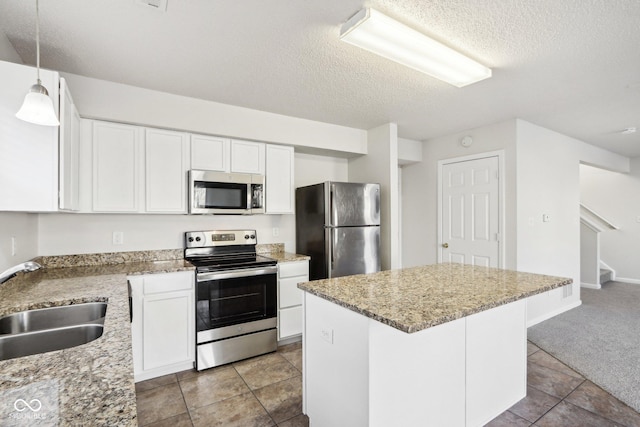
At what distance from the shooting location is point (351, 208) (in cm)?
351

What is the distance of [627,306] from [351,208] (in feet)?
14.2

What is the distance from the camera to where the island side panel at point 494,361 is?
1.83 m

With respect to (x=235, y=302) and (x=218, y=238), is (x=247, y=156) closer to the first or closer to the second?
(x=218, y=238)

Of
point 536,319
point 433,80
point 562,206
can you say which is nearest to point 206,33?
point 433,80

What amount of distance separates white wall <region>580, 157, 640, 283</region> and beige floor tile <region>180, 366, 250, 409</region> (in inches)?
293

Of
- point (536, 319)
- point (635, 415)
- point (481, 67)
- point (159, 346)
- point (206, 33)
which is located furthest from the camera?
point (536, 319)

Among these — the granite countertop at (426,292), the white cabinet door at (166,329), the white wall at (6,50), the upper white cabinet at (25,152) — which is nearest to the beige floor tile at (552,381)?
the granite countertop at (426,292)

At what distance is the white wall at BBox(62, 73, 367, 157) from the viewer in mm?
2574

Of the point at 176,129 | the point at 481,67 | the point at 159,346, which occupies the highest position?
the point at 481,67

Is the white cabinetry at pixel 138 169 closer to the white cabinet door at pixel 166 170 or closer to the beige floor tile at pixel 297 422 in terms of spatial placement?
the white cabinet door at pixel 166 170

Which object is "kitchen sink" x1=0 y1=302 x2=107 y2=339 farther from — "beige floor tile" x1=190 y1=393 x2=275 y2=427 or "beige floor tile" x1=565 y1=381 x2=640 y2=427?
"beige floor tile" x1=565 y1=381 x2=640 y2=427

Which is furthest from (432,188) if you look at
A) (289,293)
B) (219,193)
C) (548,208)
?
(219,193)

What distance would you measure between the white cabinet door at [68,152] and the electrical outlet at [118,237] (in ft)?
1.71

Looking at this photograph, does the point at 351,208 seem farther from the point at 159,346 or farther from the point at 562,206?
the point at 562,206
